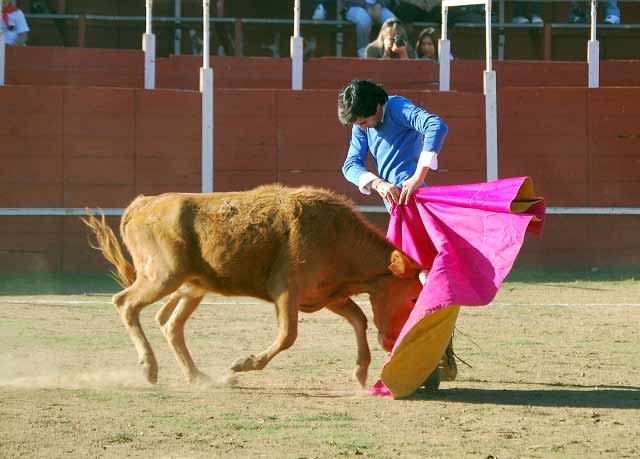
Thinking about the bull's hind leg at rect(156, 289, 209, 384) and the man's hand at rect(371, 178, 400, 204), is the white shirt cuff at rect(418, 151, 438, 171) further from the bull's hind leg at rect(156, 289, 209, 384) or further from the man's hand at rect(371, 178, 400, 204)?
the bull's hind leg at rect(156, 289, 209, 384)

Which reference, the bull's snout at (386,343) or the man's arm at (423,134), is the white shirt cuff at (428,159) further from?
the bull's snout at (386,343)

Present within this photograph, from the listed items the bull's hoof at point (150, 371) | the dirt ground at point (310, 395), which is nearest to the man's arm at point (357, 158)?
the dirt ground at point (310, 395)

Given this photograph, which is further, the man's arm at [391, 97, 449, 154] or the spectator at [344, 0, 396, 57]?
the spectator at [344, 0, 396, 57]

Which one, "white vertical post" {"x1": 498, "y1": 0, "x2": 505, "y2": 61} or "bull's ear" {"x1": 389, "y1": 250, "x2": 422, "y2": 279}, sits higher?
"white vertical post" {"x1": 498, "y1": 0, "x2": 505, "y2": 61}

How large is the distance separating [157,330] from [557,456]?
351 centimetres

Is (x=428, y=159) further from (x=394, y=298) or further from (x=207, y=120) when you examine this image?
(x=207, y=120)

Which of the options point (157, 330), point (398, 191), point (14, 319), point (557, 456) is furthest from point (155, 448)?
point (14, 319)

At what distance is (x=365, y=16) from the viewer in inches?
492

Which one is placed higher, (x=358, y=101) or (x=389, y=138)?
(x=358, y=101)

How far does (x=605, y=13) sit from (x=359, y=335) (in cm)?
946

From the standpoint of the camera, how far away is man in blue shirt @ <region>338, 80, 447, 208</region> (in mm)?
4926

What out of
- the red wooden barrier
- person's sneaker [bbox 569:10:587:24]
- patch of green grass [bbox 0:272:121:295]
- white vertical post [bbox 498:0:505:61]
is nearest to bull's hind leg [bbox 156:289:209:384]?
patch of green grass [bbox 0:272:121:295]

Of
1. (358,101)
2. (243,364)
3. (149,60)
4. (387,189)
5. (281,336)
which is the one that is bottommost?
(243,364)

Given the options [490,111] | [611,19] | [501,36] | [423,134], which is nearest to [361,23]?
[501,36]
